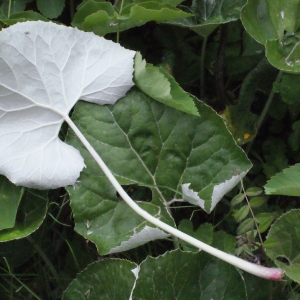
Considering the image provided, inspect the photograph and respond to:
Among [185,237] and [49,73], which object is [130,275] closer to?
[185,237]

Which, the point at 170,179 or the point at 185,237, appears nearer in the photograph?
the point at 185,237

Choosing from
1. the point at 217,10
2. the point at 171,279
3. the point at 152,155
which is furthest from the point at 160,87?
the point at 171,279

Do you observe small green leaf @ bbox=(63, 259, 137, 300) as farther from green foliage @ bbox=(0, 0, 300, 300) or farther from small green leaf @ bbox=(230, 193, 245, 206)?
small green leaf @ bbox=(230, 193, 245, 206)

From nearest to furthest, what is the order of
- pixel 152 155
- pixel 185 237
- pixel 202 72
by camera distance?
pixel 185 237 → pixel 152 155 → pixel 202 72

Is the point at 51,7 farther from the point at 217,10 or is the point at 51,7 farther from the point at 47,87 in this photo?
the point at 217,10

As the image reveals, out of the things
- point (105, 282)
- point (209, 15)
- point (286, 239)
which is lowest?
point (105, 282)

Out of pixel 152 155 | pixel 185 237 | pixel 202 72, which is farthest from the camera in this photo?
pixel 202 72

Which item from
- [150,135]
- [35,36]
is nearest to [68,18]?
[35,36]

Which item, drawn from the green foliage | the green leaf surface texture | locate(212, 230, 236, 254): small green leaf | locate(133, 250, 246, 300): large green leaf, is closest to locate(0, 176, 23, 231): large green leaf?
the green foliage

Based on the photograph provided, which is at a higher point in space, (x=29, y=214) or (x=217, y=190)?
(x=217, y=190)
